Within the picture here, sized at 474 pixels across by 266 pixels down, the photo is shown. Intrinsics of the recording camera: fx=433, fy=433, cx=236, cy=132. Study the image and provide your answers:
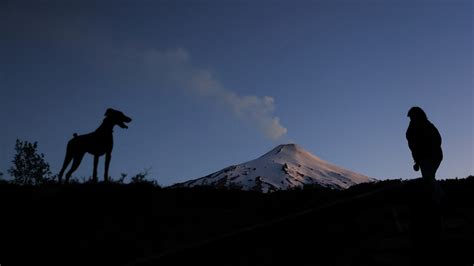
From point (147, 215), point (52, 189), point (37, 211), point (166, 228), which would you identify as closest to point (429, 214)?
point (166, 228)

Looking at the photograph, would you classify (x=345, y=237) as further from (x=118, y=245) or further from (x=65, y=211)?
(x=65, y=211)

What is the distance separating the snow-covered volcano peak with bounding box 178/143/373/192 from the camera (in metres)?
87.1

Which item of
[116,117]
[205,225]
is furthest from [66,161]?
[205,225]

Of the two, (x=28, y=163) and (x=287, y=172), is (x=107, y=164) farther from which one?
(x=287, y=172)

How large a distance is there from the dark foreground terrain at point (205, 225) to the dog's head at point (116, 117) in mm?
1867

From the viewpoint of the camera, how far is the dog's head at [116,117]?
12547 millimetres

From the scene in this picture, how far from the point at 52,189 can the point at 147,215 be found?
2715 mm

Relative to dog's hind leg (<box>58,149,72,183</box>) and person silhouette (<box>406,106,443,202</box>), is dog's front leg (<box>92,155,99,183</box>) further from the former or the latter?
person silhouette (<box>406,106,443,202</box>)

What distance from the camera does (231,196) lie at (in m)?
13.4

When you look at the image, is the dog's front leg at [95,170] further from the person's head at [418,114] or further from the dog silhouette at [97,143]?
the person's head at [418,114]

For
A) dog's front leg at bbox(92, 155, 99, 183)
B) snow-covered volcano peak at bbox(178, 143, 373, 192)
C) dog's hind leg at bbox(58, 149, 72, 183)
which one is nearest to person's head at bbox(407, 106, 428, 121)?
dog's front leg at bbox(92, 155, 99, 183)

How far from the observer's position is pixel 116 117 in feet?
41.3

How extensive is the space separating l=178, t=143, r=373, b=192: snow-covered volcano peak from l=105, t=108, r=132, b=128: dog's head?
68.9 m

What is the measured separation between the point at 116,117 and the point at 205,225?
4.35 metres
